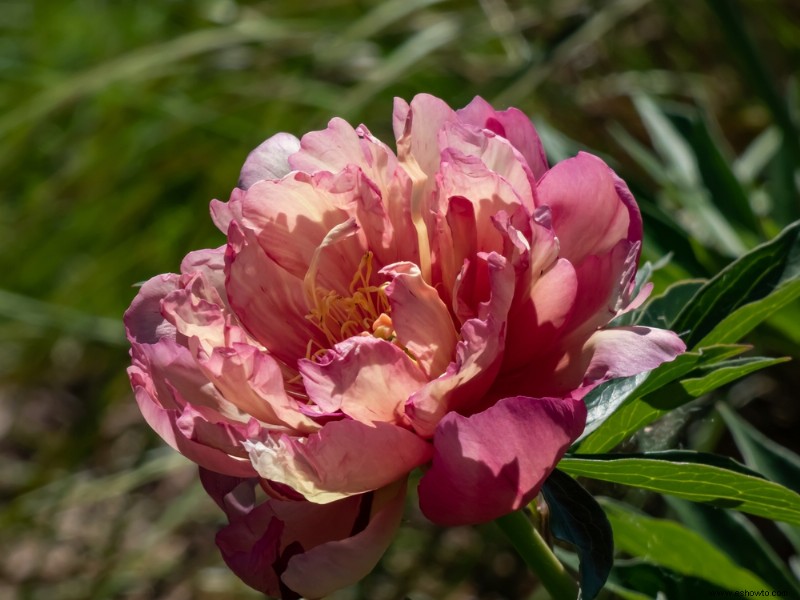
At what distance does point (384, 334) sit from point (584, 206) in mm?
136

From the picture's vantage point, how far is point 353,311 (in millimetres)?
613

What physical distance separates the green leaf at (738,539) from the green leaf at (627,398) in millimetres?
228

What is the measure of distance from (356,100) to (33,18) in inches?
49.8

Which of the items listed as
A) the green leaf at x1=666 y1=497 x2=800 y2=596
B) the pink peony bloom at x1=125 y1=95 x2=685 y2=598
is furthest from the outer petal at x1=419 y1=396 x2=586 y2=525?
the green leaf at x1=666 y1=497 x2=800 y2=596

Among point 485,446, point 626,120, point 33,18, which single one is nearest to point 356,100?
point 626,120

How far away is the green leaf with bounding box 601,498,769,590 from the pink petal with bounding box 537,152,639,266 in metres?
0.26

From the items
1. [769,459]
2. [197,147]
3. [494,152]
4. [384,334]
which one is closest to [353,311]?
[384,334]

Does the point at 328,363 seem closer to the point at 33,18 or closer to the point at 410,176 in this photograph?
the point at 410,176

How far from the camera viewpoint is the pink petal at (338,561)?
19.5 inches

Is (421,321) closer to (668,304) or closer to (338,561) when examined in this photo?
(338,561)

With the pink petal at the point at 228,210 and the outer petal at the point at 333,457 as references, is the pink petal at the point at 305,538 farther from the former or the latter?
the pink petal at the point at 228,210

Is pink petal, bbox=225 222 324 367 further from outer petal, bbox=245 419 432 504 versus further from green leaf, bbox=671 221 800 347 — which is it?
green leaf, bbox=671 221 800 347

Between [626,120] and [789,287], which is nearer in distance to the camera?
[789,287]

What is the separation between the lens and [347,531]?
0.56 m
